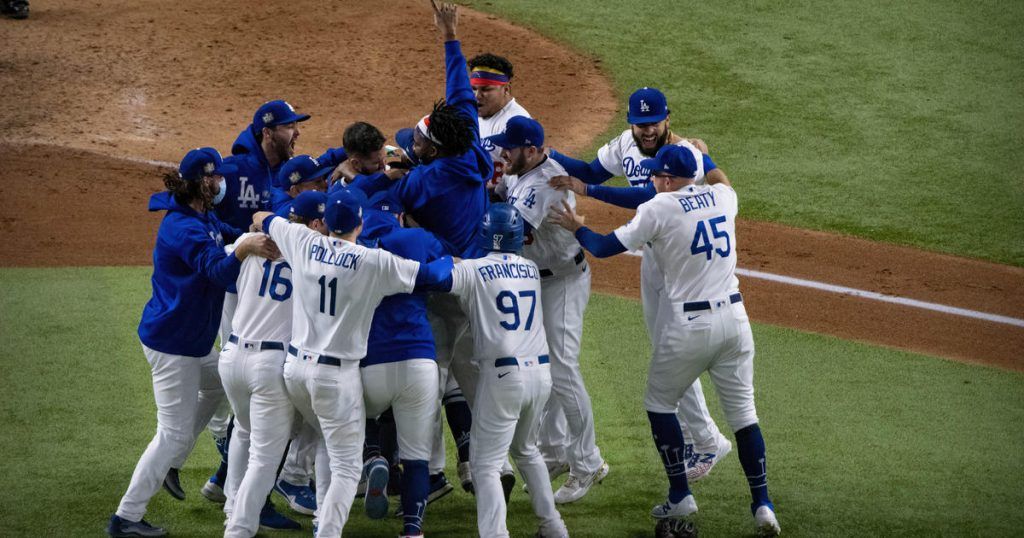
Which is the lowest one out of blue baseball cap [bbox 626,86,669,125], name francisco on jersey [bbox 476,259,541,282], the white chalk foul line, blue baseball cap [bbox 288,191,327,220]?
the white chalk foul line

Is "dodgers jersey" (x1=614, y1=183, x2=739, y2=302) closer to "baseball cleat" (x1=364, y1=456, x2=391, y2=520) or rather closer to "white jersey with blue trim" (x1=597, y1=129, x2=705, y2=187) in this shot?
"white jersey with blue trim" (x1=597, y1=129, x2=705, y2=187)

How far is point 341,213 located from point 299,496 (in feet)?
6.16

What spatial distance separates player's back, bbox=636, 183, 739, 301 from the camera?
6.05m

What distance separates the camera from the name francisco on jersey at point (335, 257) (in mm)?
5391

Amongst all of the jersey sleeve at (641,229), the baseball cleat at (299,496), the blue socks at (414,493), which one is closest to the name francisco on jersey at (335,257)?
the blue socks at (414,493)

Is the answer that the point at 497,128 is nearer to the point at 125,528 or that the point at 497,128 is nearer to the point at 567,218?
the point at 567,218

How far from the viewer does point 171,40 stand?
49.8ft

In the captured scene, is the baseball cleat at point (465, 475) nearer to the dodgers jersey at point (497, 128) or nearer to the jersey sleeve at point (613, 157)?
the dodgers jersey at point (497, 128)

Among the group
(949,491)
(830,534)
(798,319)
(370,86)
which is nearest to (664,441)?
(830,534)

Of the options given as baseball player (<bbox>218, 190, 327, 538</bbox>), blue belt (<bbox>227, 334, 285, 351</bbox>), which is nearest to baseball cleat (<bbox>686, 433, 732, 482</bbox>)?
baseball player (<bbox>218, 190, 327, 538</bbox>)

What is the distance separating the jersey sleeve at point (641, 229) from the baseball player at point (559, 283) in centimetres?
51

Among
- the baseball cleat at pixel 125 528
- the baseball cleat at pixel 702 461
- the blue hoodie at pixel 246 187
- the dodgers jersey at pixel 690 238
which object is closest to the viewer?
the baseball cleat at pixel 125 528

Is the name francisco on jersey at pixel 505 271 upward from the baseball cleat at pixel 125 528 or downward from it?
upward

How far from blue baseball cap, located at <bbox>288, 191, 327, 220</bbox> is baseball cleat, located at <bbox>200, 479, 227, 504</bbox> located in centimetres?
183
